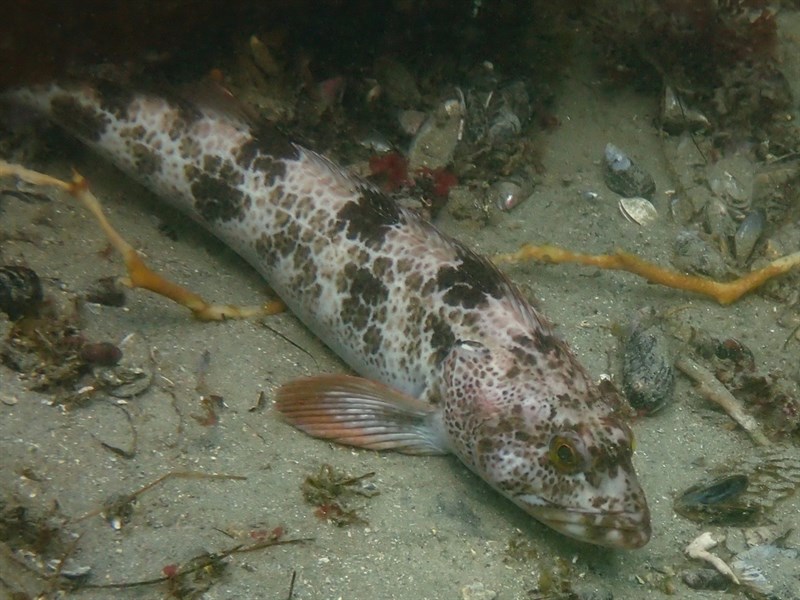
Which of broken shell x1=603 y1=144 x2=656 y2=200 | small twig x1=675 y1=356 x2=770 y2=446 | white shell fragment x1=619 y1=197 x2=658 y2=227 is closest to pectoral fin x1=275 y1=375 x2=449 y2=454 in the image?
small twig x1=675 y1=356 x2=770 y2=446

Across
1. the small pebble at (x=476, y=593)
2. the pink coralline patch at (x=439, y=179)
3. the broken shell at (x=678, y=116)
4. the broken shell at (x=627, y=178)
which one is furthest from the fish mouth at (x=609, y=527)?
the broken shell at (x=678, y=116)

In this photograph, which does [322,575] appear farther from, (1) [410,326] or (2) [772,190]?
(2) [772,190]

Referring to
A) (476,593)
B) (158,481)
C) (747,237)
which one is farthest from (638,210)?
(158,481)

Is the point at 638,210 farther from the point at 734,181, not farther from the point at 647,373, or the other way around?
the point at 647,373

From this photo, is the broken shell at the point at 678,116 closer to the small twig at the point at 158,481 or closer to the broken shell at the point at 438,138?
the broken shell at the point at 438,138

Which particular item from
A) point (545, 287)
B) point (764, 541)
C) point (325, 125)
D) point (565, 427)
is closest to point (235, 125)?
point (325, 125)

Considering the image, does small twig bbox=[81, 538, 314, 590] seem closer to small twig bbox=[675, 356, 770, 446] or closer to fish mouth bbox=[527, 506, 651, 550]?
fish mouth bbox=[527, 506, 651, 550]
